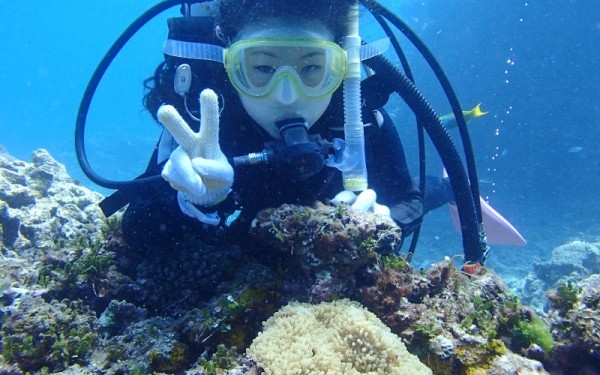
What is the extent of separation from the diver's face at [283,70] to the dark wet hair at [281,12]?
0.21 ft

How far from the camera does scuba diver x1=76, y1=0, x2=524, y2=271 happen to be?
101 inches

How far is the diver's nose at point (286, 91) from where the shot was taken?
2689 mm

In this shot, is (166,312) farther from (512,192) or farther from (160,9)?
(512,192)

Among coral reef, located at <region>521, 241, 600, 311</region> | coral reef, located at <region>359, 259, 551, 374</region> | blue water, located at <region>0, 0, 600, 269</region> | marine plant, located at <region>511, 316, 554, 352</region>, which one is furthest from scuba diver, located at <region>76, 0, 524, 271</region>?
blue water, located at <region>0, 0, 600, 269</region>

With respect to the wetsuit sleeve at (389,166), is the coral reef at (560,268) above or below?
above

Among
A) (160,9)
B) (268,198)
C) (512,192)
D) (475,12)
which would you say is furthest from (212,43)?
(475,12)

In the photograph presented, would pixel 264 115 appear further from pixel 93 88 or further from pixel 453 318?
pixel 93 88

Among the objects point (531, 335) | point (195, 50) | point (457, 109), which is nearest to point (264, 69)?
point (195, 50)

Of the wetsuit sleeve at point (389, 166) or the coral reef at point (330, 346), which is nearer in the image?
the coral reef at point (330, 346)

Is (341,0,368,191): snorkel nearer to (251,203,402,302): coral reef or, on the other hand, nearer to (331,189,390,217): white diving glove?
(331,189,390,217): white diving glove

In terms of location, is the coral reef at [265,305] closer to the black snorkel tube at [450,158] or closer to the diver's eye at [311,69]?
the black snorkel tube at [450,158]

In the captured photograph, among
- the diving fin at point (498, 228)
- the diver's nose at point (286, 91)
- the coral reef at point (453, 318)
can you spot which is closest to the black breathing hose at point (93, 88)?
the diver's nose at point (286, 91)

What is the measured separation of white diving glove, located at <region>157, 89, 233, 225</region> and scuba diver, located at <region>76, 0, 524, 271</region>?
0.02 metres

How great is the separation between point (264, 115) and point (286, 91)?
279 millimetres
